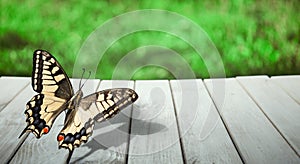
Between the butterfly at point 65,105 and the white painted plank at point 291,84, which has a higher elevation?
the white painted plank at point 291,84

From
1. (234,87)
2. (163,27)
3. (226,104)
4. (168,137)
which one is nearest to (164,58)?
(163,27)

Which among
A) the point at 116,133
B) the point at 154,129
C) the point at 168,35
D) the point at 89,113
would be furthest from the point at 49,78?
the point at 168,35

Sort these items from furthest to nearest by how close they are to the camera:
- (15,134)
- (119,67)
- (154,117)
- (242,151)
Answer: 1. (119,67)
2. (154,117)
3. (15,134)
4. (242,151)

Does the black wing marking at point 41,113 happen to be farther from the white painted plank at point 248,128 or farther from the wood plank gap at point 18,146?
the white painted plank at point 248,128

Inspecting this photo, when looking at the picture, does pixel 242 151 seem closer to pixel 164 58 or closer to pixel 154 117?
pixel 154 117

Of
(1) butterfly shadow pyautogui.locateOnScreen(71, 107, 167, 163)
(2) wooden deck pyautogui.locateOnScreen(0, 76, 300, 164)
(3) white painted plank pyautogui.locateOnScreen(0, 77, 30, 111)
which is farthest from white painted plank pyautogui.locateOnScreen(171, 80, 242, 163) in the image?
(3) white painted plank pyautogui.locateOnScreen(0, 77, 30, 111)

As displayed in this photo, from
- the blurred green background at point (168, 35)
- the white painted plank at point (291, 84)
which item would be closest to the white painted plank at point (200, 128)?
the white painted plank at point (291, 84)
